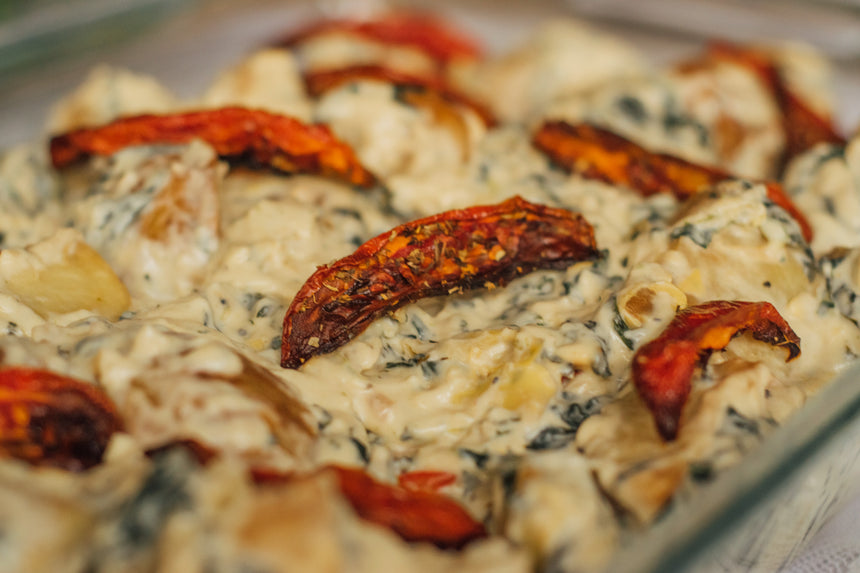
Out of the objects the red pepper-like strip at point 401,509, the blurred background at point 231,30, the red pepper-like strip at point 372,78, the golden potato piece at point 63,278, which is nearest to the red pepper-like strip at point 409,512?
the red pepper-like strip at point 401,509

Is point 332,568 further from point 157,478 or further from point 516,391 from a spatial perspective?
point 516,391

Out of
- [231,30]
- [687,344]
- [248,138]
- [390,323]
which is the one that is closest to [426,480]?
[390,323]

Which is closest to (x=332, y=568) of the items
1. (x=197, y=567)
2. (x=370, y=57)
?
(x=197, y=567)

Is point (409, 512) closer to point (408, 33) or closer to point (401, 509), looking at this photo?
point (401, 509)

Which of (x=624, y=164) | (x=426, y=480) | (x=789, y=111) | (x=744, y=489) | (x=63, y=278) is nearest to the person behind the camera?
(x=744, y=489)

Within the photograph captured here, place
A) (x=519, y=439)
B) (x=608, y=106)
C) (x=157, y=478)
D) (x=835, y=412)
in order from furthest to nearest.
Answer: (x=608, y=106) < (x=519, y=439) < (x=835, y=412) < (x=157, y=478)

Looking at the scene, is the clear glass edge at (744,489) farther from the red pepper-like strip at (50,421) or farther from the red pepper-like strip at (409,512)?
the red pepper-like strip at (50,421)
